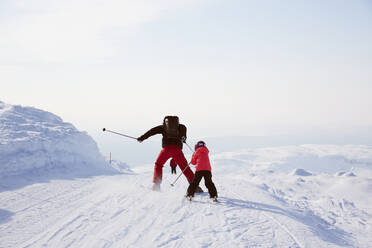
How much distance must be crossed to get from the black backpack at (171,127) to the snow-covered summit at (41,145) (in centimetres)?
863

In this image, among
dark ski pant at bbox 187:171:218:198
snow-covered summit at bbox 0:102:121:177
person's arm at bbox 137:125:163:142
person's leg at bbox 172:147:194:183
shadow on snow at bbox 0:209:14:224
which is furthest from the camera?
snow-covered summit at bbox 0:102:121:177

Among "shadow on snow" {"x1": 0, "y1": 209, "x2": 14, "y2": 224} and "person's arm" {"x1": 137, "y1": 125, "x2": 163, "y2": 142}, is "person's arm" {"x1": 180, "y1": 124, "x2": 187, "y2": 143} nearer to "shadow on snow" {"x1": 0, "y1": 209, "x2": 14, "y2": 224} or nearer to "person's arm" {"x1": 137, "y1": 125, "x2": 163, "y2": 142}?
"person's arm" {"x1": 137, "y1": 125, "x2": 163, "y2": 142}

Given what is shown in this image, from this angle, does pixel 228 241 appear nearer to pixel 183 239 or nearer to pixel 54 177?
pixel 183 239

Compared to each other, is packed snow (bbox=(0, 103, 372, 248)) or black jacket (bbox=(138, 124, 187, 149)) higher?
black jacket (bbox=(138, 124, 187, 149))

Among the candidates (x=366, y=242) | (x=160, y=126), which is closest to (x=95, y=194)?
(x=160, y=126)

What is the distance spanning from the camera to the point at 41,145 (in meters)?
15.8

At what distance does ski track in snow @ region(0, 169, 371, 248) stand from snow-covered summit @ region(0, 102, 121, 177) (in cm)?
603

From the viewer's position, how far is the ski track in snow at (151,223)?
459cm

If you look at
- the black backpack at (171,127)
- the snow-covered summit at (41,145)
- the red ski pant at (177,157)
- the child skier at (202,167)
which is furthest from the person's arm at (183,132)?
the snow-covered summit at (41,145)

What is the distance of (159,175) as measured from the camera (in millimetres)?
7852

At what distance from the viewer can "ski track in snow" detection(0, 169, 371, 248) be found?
459 centimetres

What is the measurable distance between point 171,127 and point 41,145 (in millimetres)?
12051

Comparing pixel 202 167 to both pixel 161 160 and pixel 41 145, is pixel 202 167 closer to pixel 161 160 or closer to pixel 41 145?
pixel 161 160

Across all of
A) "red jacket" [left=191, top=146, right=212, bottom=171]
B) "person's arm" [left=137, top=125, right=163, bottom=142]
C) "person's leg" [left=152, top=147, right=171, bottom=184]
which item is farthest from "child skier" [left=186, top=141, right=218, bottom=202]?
"person's arm" [left=137, top=125, right=163, bottom=142]
